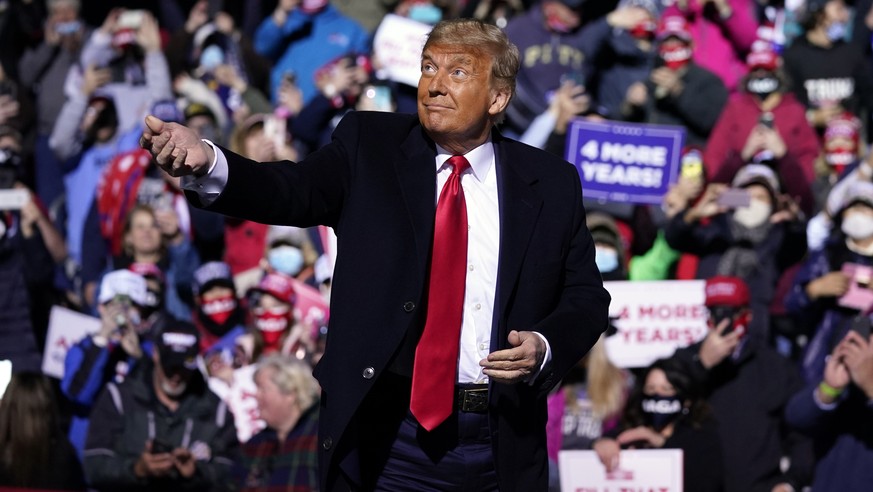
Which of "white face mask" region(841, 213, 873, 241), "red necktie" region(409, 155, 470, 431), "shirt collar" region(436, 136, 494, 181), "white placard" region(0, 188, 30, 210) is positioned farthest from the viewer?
"white placard" region(0, 188, 30, 210)

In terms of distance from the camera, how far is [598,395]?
29.0 feet

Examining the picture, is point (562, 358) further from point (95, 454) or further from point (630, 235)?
point (630, 235)

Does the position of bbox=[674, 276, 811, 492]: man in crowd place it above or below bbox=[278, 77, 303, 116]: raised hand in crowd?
below

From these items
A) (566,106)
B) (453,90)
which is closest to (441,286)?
(453,90)

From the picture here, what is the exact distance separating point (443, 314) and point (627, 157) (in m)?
5.93

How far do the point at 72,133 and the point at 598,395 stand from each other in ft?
17.1

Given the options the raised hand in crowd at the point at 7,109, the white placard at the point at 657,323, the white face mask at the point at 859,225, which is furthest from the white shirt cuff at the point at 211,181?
the raised hand in crowd at the point at 7,109

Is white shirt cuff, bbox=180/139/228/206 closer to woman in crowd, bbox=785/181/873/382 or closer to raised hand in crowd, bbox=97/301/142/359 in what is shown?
woman in crowd, bbox=785/181/873/382

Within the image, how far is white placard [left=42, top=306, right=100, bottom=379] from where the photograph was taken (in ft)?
32.5

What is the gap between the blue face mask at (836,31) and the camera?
1178 cm

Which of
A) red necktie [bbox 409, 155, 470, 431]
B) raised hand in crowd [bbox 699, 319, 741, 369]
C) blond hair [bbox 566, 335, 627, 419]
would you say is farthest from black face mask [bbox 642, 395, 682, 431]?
red necktie [bbox 409, 155, 470, 431]

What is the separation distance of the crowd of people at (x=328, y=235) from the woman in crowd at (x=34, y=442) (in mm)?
12

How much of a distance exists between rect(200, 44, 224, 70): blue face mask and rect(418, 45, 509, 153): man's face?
27.6ft

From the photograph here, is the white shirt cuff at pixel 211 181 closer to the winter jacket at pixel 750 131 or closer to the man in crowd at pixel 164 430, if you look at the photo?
the man in crowd at pixel 164 430
